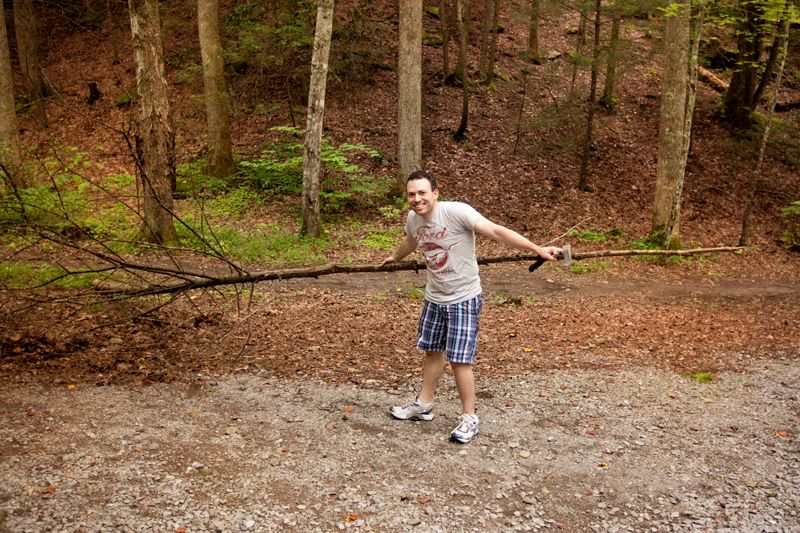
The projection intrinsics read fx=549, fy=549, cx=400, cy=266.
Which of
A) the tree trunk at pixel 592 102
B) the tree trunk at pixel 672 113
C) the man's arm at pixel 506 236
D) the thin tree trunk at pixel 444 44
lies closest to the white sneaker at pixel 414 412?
the man's arm at pixel 506 236

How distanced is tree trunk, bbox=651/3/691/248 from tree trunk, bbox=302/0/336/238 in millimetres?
7779

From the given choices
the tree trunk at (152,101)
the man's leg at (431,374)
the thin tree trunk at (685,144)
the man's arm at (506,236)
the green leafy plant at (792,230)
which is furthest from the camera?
the green leafy plant at (792,230)

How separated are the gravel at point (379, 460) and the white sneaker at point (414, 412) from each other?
0.26 feet

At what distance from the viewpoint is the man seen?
4.44 m

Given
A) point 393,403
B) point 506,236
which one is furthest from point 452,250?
point 393,403

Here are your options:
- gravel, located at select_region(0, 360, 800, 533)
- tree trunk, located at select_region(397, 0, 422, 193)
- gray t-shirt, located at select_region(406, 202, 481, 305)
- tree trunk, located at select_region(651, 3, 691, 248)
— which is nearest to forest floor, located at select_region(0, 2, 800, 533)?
gravel, located at select_region(0, 360, 800, 533)

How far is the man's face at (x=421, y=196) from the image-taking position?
14.5ft

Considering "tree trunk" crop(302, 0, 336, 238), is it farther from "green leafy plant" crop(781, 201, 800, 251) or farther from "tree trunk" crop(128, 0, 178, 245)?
"green leafy plant" crop(781, 201, 800, 251)

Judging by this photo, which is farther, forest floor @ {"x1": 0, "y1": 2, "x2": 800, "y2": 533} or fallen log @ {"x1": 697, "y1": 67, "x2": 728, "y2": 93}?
fallen log @ {"x1": 697, "y1": 67, "x2": 728, "y2": 93}

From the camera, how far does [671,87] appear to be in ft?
42.6

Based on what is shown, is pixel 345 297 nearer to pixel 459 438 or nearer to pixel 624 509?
pixel 459 438

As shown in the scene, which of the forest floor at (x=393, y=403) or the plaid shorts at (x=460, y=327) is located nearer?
the forest floor at (x=393, y=403)

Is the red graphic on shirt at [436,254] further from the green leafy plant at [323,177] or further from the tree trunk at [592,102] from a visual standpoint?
the tree trunk at [592,102]

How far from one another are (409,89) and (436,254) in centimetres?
1136
